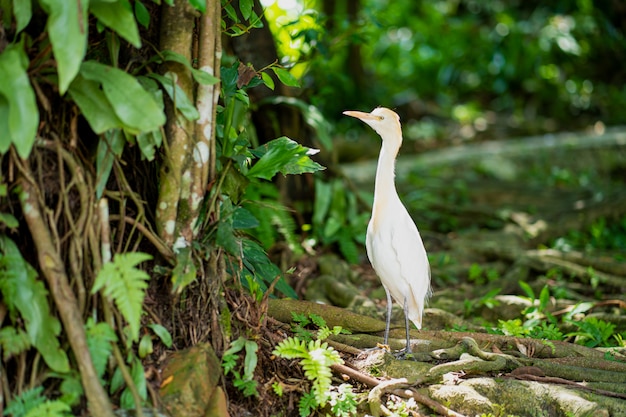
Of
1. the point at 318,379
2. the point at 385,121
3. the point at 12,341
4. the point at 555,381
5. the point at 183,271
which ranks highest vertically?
the point at 385,121

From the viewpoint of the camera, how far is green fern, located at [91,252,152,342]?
2576 millimetres

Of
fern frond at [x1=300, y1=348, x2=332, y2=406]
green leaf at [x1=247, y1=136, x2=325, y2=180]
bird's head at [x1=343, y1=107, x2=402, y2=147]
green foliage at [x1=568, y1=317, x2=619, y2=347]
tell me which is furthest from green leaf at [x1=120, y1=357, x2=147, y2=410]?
green foliage at [x1=568, y1=317, x2=619, y2=347]

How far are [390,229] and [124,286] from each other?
1.56m

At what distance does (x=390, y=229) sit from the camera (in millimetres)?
3744

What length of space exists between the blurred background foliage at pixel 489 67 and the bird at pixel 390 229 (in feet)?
18.5

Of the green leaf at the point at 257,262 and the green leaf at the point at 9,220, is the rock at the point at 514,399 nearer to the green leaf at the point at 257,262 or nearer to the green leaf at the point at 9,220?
the green leaf at the point at 257,262

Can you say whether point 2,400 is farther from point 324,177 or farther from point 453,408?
point 324,177

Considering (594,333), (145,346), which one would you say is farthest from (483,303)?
(145,346)

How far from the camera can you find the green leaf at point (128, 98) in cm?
255

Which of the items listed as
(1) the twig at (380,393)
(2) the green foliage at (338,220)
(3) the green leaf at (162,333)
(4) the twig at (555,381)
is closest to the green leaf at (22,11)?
(3) the green leaf at (162,333)

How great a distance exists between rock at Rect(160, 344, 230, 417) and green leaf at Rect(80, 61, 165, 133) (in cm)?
93

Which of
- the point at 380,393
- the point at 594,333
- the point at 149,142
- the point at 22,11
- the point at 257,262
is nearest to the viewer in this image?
the point at 22,11

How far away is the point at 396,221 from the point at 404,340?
1.97ft

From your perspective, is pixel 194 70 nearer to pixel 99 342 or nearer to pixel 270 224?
pixel 99 342
